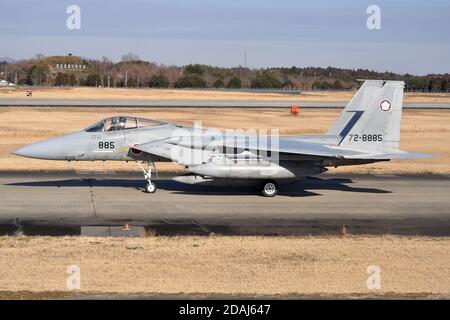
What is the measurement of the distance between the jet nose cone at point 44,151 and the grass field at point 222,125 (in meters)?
6.26

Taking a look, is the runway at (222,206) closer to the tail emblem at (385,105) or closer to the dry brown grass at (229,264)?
the dry brown grass at (229,264)

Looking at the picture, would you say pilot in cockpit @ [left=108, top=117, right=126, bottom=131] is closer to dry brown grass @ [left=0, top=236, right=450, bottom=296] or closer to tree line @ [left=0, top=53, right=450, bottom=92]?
dry brown grass @ [left=0, top=236, right=450, bottom=296]

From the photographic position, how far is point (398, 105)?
24.5 meters

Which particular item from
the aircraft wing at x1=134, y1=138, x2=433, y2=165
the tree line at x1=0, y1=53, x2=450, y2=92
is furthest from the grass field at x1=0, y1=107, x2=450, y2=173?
the tree line at x1=0, y1=53, x2=450, y2=92

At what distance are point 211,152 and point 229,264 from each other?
910cm

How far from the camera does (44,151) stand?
75.5 feet

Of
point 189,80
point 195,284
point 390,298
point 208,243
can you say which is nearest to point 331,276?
point 390,298

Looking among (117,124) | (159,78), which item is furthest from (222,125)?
(159,78)

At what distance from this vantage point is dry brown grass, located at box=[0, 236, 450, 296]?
42.1 ft

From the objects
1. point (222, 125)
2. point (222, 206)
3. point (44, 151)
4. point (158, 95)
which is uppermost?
point (44, 151)

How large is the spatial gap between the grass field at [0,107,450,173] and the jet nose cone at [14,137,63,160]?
20.5 ft

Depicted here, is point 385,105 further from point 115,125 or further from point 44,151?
point 44,151

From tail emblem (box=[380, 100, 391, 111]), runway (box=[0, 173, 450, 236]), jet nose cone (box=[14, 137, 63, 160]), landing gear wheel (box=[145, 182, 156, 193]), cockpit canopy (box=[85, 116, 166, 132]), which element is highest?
tail emblem (box=[380, 100, 391, 111])

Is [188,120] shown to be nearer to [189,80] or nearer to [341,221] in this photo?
[341,221]
